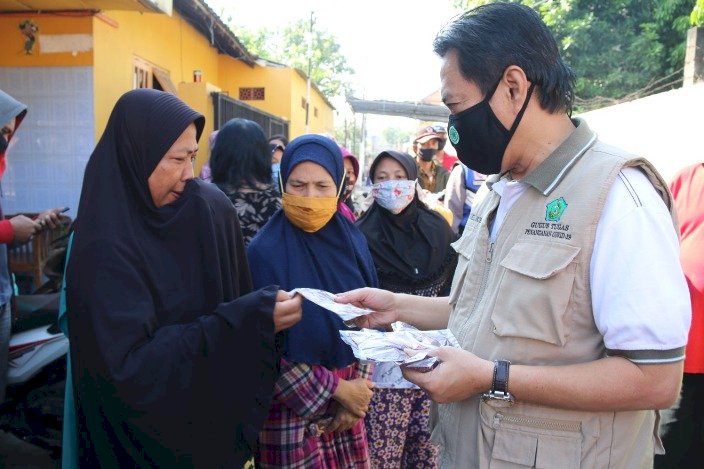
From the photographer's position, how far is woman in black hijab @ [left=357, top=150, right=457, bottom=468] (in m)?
2.80

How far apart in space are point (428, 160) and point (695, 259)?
377 cm

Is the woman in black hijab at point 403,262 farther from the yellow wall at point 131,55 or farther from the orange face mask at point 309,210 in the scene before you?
the yellow wall at point 131,55

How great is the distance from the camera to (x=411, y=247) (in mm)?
3445

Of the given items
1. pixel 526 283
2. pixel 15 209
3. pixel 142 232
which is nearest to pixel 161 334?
pixel 142 232

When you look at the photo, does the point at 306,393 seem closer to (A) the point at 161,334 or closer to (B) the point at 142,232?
(A) the point at 161,334

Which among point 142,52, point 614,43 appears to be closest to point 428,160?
point 142,52

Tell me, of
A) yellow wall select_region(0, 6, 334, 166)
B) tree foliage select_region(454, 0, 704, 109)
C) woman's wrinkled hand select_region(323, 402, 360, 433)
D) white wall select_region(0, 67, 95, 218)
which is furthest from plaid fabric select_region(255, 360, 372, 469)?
tree foliage select_region(454, 0, 704, 109)

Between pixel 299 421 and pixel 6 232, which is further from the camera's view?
pixel 6 232

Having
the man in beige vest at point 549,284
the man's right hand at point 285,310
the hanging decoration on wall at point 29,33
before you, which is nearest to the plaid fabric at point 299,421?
the man's right hand at point 285,310

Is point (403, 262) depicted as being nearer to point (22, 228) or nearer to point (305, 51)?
point (22, 228)

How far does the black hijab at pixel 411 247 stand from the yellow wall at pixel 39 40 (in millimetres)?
3774

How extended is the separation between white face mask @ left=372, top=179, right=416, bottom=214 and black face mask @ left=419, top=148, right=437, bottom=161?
103 inches

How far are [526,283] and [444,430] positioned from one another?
0.55 m

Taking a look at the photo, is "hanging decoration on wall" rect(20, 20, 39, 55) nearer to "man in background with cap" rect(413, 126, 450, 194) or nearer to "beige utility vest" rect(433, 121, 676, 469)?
"man in background with cap" rect(413, 126, 450, 194)
